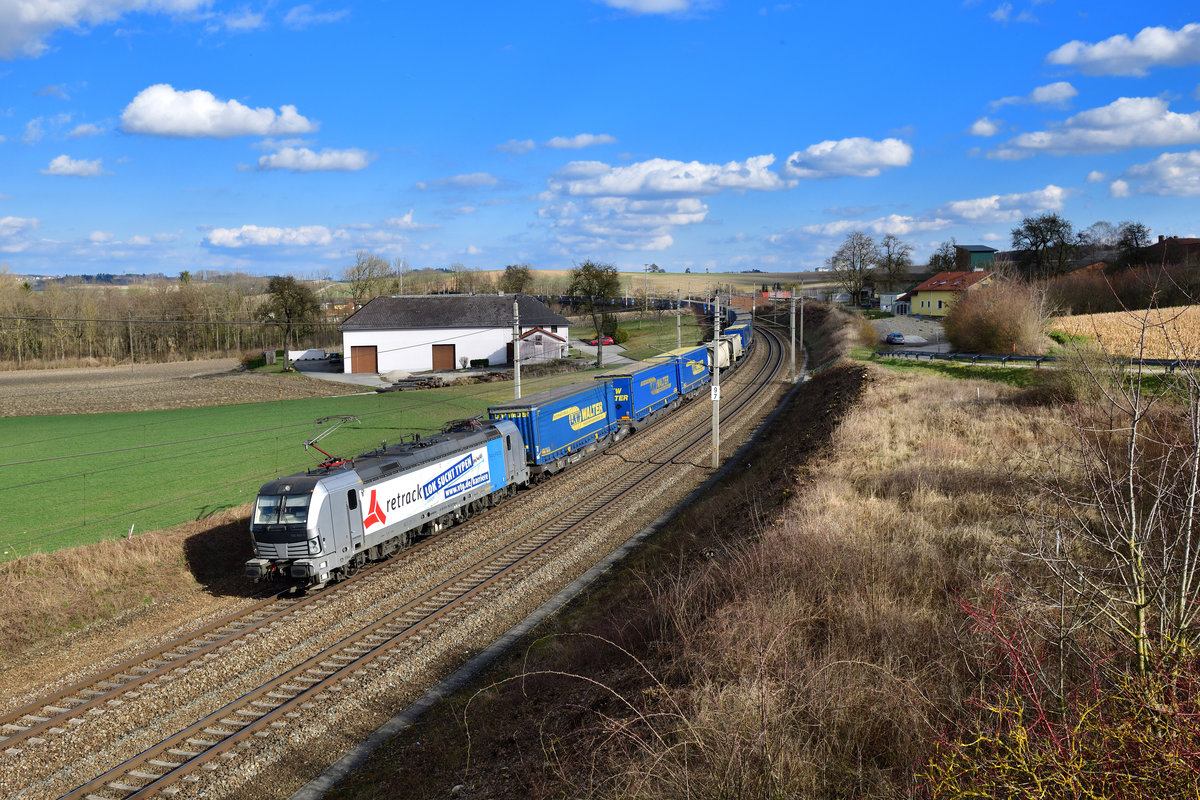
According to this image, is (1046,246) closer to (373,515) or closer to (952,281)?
(952,281)

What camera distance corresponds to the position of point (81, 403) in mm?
46000

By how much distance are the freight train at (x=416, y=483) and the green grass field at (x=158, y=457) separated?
6.30m

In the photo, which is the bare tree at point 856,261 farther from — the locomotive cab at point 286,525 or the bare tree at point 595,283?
the locomotive cab at point 286,525

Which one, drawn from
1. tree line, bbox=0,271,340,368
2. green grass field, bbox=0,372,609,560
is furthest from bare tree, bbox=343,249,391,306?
green grass field, bbox=0,372,609,560

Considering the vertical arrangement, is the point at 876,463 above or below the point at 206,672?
above

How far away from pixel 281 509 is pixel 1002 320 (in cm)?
4305

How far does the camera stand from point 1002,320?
45250 millimetres

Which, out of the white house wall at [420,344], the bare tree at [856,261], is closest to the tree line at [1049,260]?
the bare tree at [856,261]

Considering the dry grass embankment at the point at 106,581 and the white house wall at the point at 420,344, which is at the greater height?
the white house wall at the point at 420,344

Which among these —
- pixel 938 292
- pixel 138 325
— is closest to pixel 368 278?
pixel 138 325

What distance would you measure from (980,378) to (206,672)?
36.1 metres

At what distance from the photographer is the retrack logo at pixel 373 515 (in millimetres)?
19766

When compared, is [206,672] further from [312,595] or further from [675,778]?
[675,778]

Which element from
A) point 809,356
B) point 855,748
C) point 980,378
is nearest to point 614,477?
point 980,378
